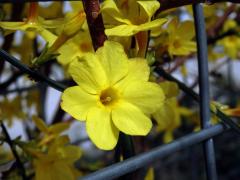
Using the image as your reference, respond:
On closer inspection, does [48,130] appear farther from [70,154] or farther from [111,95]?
[111,95]

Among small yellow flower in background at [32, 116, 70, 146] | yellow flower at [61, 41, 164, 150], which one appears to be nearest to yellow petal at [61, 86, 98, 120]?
yellow flower at [61, 41, 164, 150]

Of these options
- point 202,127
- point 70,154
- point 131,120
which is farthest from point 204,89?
point 70,154

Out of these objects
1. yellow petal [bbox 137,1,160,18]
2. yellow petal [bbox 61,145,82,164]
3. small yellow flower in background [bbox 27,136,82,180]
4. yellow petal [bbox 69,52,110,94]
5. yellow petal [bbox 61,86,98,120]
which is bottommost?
yellow petal [bbox 61,145,82,164]

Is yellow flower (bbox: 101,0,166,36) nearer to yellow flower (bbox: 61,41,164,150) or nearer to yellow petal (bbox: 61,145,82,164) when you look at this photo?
yellow flower (bbox: 61,41,164,150)

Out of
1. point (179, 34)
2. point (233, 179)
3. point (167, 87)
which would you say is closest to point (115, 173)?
point (167, 87)

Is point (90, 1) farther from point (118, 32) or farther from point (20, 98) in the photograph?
point (20, 98)
